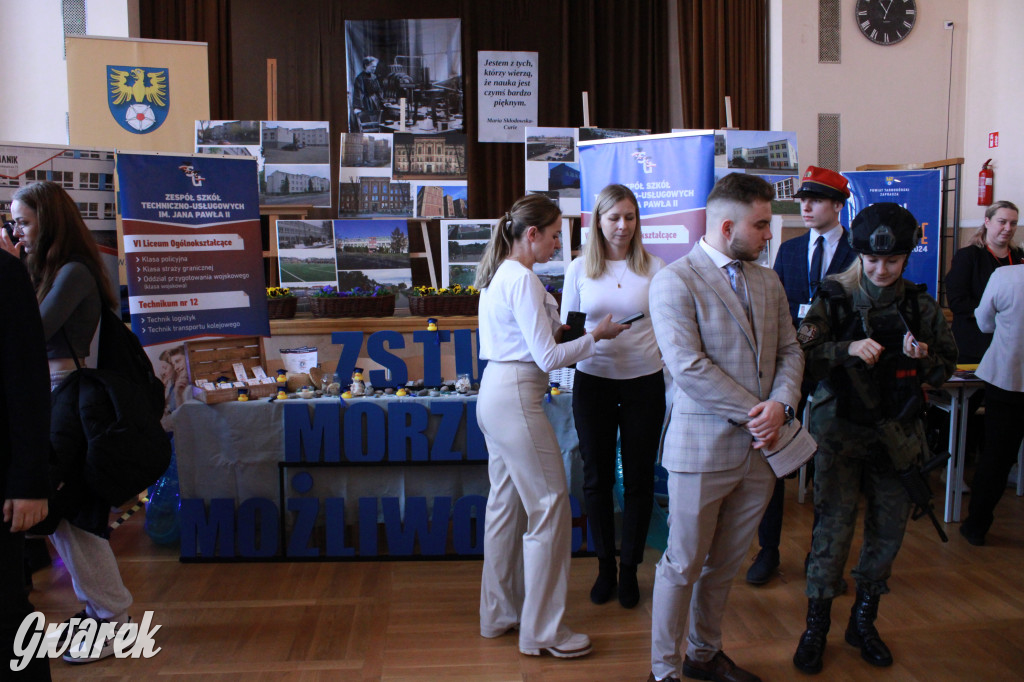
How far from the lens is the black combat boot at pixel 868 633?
2.46m

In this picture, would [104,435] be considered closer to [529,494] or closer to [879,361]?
[529,494]

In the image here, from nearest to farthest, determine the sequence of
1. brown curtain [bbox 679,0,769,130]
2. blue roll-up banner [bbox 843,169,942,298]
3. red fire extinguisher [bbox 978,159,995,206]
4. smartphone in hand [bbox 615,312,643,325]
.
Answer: smartphone in hand [bbox 615,312,643,325]
blue roll-up banner [bbox 843,169,942,298]
red fire extinguisher [bbox 978,159,995,206]
brown curtain [bbox 679,0,769,130]

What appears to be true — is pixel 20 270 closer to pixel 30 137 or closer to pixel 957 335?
pixel 957 335

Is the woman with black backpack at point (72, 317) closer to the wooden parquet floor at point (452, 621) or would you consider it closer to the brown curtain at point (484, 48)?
the wooden parquet floor at point (452, 621)

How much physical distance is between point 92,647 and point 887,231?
281cm

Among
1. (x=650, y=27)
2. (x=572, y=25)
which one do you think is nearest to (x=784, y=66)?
(x=650, y=27)

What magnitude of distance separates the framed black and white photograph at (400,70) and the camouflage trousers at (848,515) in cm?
624

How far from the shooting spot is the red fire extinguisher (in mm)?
6184

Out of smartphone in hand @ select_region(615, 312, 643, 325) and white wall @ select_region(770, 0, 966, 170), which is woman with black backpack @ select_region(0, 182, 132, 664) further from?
white wall @ select_region(770, 0, 966, 170)

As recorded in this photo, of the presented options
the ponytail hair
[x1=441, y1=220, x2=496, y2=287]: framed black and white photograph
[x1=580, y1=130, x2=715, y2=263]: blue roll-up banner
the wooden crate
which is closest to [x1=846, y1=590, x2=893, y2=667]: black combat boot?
the ponytail hair

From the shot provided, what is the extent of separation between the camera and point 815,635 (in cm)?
245

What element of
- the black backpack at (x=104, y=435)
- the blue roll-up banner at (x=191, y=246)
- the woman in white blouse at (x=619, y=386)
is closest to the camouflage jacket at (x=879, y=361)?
the woman in white blouse at (x=619, y=386)

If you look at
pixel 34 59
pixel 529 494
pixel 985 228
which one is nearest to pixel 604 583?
pixel 529 494

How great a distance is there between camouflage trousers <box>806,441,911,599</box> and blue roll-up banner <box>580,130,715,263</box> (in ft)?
5.02
